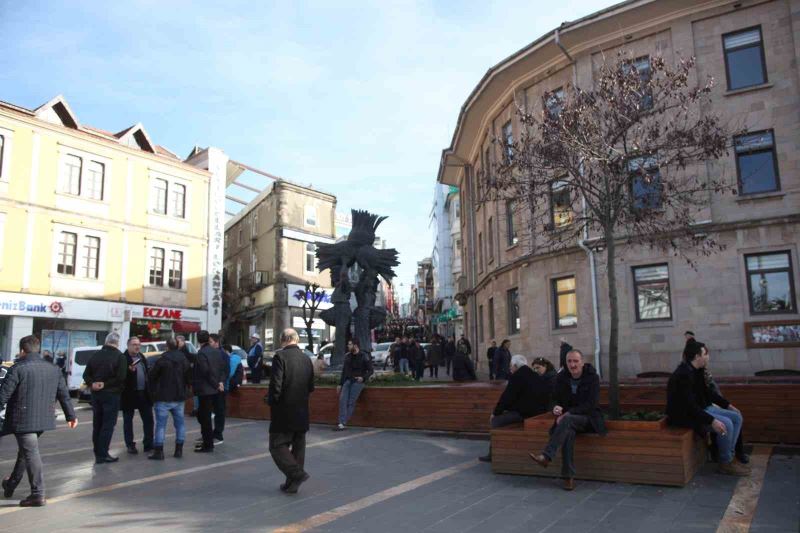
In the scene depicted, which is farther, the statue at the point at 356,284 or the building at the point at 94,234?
the building at the point at 94,234

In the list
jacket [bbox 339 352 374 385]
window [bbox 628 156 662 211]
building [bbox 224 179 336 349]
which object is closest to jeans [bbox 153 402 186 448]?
jacket [bbox 339 352 374 385]

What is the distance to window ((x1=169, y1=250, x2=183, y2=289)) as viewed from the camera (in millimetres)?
32000

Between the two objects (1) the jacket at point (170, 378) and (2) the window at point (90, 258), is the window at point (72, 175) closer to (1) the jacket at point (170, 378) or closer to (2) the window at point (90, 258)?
(2) the window at point (90, 258)

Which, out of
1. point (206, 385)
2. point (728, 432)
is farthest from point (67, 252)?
point (728, 432)

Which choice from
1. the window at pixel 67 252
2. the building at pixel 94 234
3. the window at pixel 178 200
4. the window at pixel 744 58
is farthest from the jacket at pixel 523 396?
the window at pixel 178 200

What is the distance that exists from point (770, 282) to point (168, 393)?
16.3 m

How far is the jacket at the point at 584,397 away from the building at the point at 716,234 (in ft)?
30.7

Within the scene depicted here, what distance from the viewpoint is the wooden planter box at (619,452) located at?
6.09 meters

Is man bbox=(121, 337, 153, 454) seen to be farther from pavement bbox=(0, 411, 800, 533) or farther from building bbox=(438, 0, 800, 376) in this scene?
building bbox=(438, 0, 800, 376)

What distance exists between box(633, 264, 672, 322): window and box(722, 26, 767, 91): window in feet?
19.5

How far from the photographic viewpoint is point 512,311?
24.1m

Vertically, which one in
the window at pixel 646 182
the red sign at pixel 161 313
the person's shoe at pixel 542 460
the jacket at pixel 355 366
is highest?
the window at pixel 646 182

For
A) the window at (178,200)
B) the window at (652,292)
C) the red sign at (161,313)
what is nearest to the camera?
the window at (652,292)

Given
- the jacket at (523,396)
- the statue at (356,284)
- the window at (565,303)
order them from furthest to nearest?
the window at (565,303) < the statue at (356,284) < the jacket at (523,396)
